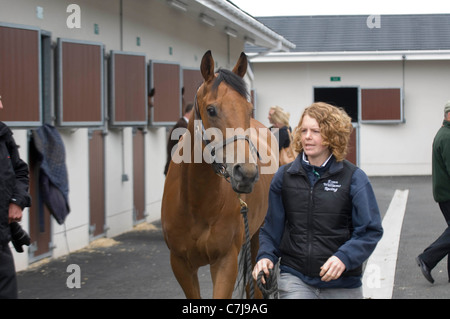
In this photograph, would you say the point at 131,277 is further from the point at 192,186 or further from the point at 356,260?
the point at 356,260

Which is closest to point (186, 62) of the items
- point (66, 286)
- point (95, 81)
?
point (95, 81)

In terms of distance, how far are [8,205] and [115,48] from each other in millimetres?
5941

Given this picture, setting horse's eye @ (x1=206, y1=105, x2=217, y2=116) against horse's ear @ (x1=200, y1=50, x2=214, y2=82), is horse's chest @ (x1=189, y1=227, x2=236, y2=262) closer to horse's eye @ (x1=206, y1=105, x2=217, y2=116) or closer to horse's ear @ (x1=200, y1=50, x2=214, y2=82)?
horse's eye @ (x1=206, y1=105, x2=217, y2=116)

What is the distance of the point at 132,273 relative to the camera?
7.36m

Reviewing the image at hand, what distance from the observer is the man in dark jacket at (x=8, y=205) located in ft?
13.4

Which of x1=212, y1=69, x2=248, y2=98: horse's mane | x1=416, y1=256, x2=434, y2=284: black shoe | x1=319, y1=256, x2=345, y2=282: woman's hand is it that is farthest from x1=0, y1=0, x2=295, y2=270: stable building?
x1=319, y1=256, x2=345, y2=282: woman's hand

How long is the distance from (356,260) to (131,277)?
14.1 feet

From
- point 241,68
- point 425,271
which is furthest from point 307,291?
point 425,271

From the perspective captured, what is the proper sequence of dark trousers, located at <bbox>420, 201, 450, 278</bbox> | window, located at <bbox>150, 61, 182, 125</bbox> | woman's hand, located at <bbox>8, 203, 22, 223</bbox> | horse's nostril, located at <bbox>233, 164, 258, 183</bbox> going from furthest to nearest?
1. window, located at <bbox>150, 61, 182, 125</bbox>
2. dark trousers, located at <bbox>420, 201, 450, 278</bbox>
3. woman's hand, located at <bbox>8, 203, 22, 223</bbox>
4. horse's nostril, located at <bbox>233, 164, 258, 183</bbox>

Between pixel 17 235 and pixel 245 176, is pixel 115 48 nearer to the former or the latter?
pixel 17 235

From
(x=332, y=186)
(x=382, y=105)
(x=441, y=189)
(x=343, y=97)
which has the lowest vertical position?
(x=441, y=189)

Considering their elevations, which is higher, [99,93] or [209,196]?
[99,93]

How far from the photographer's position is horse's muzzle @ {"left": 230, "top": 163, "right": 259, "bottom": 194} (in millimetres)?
3629

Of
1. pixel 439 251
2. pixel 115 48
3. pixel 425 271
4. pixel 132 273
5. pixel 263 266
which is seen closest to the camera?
pixel 263 266
